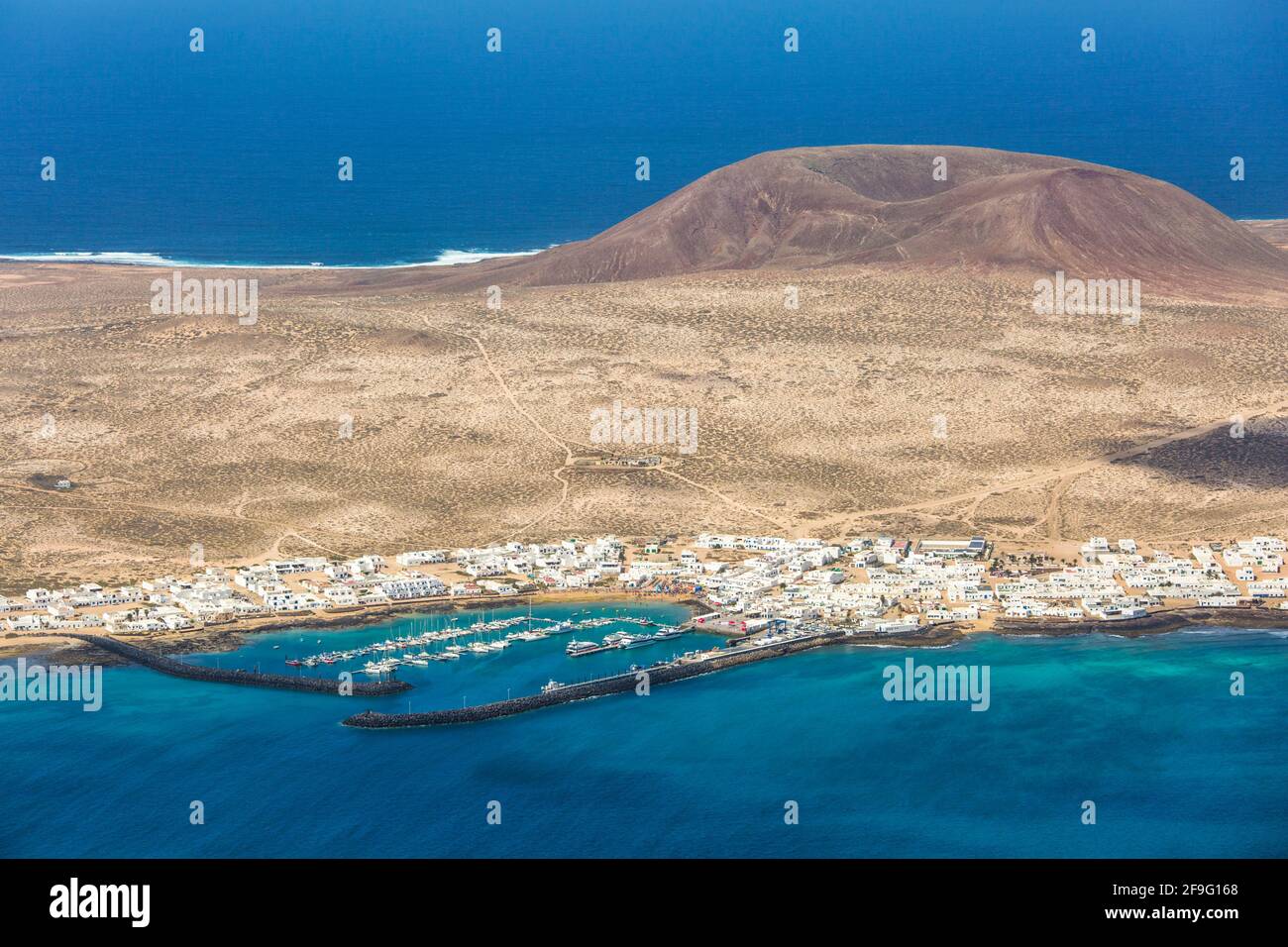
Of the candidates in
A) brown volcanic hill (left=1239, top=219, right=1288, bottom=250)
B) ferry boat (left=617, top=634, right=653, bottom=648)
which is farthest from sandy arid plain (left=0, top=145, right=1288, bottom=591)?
brown volcanic hill (left=1239, top=219, right=1288, bottom=250)

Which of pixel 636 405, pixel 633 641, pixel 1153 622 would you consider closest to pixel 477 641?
pixel 633 641

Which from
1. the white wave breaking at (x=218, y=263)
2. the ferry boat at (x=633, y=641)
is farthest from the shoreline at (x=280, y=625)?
the white wave breaking at (x=218, y=263)

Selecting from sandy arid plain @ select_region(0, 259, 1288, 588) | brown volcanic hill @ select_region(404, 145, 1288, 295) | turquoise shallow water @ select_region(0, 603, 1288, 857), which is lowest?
turquoise shallow water @ select_region(0, 603, 1288, 857)

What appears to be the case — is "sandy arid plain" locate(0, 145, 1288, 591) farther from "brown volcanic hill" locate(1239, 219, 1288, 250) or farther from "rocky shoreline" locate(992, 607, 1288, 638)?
"brown volcanic hill" locate(1239, 219, 1288, 250)

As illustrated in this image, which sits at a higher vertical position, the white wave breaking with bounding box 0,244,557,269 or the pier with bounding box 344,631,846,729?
the white wave breaking with bounding box 0,244,557,269

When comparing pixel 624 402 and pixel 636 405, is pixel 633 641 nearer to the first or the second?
pixel 636 405
